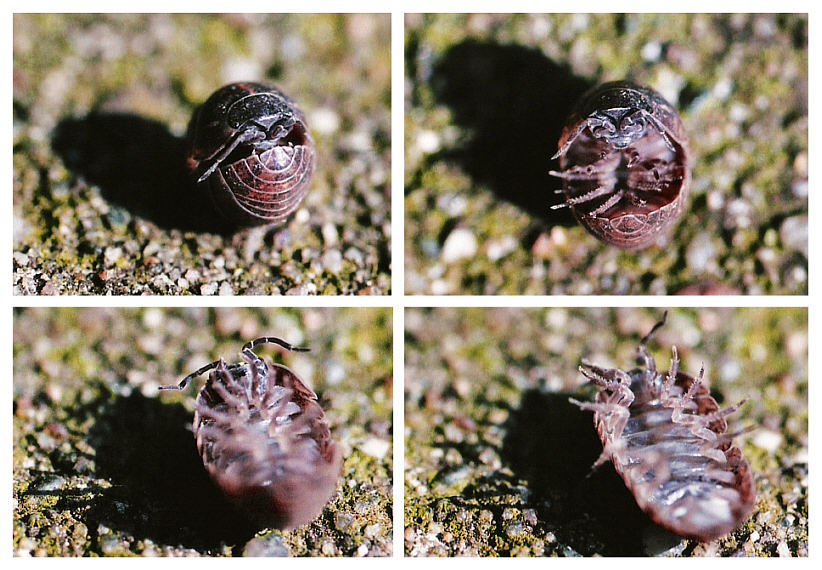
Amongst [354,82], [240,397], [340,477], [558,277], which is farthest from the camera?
[354,82]

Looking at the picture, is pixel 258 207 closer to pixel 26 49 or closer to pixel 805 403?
pixel 26 49

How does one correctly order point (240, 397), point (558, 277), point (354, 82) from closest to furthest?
point (240, 397), point (558, 277), point (354, 82)

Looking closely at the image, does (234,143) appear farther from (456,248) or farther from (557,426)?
(557,426)

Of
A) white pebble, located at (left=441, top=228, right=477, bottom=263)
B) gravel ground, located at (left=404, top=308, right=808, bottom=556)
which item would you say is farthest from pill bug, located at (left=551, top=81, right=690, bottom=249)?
gravel ground, located at (left=404, top=308, right=808, bottom=556)

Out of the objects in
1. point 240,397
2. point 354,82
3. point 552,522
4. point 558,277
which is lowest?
point 552,522

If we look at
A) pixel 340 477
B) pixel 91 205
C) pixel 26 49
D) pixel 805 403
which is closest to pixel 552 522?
pixel 340 477

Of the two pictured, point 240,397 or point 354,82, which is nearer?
point 240,397
